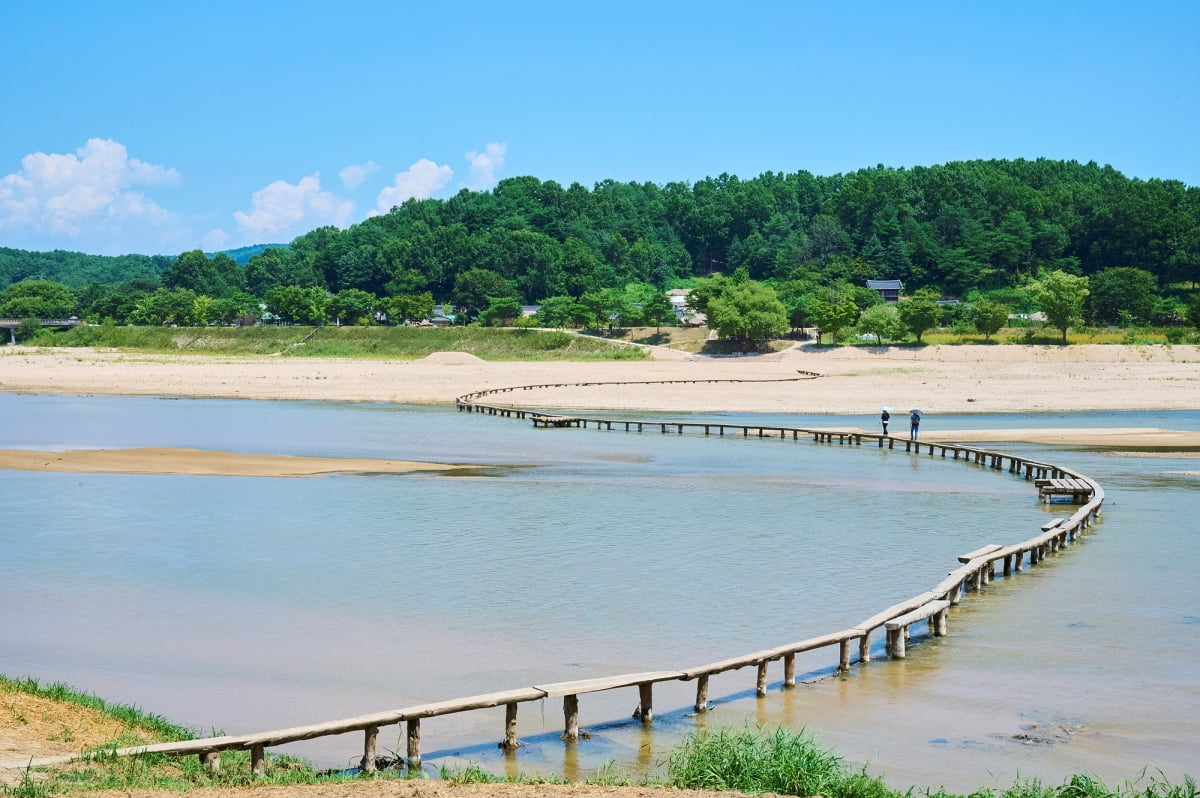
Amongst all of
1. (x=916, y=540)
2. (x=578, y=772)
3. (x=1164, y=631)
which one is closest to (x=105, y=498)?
(x=916, y=540)

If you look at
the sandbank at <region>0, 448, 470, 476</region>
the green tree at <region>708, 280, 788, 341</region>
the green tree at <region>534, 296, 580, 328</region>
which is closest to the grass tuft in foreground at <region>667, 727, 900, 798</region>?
the sandbank at <region>0, 448, 470, 476</region>

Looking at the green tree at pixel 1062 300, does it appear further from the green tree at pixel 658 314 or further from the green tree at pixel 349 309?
the green tree at pixel 349 309

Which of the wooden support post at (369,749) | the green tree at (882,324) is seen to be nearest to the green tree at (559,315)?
the green tree at (882,324)

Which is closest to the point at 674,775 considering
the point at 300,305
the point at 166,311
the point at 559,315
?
the point at 559,315

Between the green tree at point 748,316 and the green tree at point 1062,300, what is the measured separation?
955 inches

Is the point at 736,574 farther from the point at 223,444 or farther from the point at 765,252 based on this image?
the point at 765,252

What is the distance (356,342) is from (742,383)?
2528 inches

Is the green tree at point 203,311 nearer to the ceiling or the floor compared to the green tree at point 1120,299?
nearer to the floor

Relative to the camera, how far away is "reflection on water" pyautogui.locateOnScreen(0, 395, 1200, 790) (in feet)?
50.7

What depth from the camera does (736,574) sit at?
25.2m

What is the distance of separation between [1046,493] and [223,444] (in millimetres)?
33684

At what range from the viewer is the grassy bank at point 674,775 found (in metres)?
11.6

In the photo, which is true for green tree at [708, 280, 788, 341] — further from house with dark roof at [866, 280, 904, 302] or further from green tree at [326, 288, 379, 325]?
green tree at [326, 288, 379, 325]

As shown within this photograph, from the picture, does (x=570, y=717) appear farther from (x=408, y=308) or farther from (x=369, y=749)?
(x=408, y=308)
